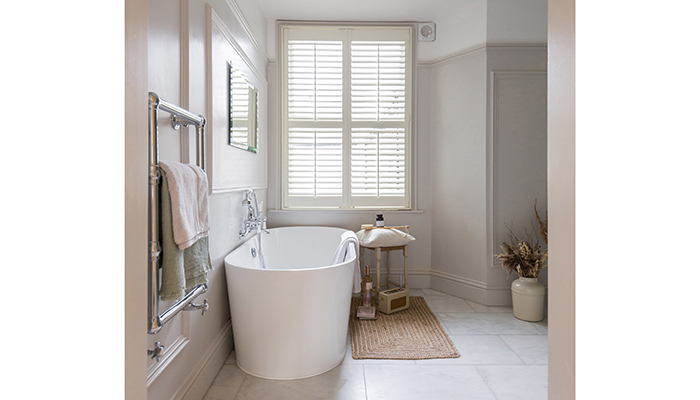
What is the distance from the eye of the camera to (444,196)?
10.9 ft

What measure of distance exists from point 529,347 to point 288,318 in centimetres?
160

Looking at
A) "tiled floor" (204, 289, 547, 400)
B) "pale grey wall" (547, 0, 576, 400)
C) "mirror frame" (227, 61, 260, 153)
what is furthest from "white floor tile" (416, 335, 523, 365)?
"mirror frame" (227, 61, 260, 153)

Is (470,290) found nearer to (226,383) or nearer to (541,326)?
(541,326)

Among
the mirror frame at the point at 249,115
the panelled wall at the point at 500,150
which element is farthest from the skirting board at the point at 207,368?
the panelled wall at the point at 500,150

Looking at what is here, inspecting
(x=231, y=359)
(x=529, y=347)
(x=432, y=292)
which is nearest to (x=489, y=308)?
(x=432, y=292)

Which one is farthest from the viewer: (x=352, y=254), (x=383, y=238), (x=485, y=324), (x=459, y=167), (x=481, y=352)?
(x=459, y=167)

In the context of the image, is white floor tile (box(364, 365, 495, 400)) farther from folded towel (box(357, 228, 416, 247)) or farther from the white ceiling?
the white ceiling

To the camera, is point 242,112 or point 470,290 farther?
point 470,290

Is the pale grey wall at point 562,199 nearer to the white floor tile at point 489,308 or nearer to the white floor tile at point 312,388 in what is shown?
the white floor tile at point 312,388

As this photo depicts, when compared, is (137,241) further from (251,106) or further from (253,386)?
(251,106)

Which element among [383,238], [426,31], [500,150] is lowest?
[383,238]

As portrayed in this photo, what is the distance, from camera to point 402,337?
93.4 inches

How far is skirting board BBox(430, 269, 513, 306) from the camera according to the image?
3.01 metres
